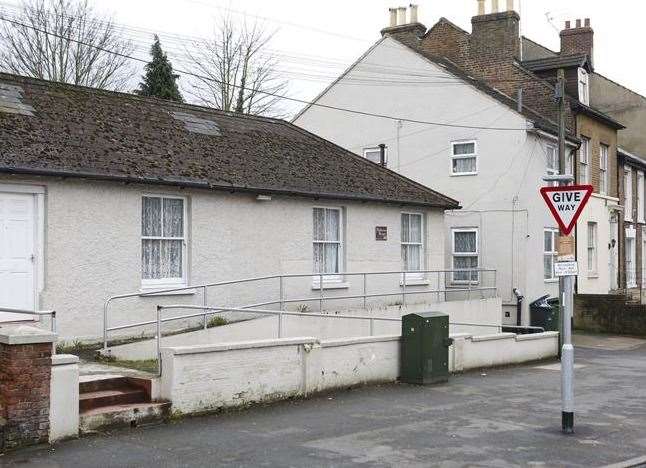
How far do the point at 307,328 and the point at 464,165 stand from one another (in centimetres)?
1265

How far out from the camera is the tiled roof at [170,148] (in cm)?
1365

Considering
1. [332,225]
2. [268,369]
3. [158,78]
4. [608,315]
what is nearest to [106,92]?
[332,225]

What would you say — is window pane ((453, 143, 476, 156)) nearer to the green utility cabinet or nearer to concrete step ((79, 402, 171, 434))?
the green utility cabinet

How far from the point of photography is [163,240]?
49.7 ft

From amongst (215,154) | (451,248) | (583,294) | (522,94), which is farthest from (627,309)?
(215,154)

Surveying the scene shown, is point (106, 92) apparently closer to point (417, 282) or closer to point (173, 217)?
point (173, 217)

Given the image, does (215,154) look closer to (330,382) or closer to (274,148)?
(274,148)

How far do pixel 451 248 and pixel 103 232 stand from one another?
15.3 m

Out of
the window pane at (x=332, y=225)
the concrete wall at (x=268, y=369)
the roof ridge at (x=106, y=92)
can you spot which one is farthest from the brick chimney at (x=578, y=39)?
the concrete wall at (x=268, y=369)

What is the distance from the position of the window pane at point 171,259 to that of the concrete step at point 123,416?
552 centimetres

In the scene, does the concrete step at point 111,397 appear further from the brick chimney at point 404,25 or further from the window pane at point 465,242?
the brick chimney at point 404,25

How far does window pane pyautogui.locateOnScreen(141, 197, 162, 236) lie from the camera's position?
14.9 metres

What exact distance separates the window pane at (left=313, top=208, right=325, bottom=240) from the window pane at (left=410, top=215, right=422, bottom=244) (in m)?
3.40

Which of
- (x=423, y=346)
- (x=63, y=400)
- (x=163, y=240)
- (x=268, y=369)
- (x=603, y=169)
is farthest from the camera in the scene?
(x=603, y=169)
